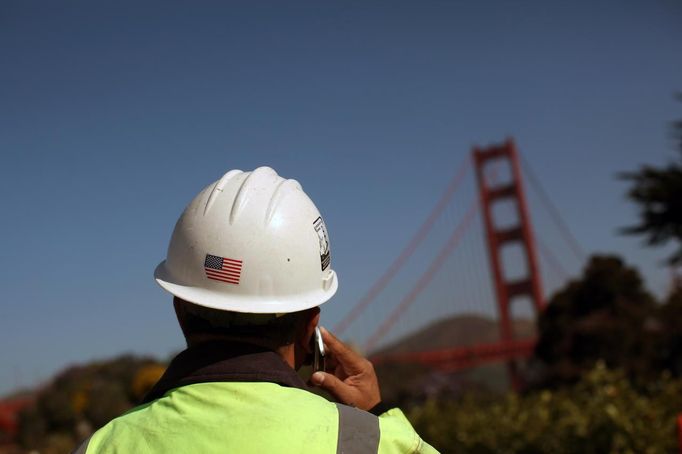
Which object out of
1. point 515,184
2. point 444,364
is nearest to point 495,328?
point 515,184

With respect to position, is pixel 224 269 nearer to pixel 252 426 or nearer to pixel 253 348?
pixel 253 348

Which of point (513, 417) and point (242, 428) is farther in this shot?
point (513, 417)

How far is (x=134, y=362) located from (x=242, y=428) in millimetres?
19887

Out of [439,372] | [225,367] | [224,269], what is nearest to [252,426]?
[225,367]

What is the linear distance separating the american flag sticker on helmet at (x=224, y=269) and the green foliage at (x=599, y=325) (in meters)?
13.1

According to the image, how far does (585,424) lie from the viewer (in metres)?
4.99

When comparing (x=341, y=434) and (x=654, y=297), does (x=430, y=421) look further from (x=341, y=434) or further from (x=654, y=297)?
(x=654, y=297)

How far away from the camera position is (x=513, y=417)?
6.49 meters

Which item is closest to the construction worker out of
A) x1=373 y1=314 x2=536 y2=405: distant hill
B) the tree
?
the tree

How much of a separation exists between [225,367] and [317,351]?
0.34 metres

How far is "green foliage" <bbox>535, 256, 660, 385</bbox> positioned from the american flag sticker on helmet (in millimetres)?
13061

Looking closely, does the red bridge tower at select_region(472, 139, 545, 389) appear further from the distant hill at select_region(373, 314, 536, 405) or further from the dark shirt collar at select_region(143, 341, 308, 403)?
the dark shirt collar at select_region(143, 341, 308, 403)

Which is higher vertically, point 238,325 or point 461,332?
point 238,325

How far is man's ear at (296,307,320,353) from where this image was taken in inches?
73.4
